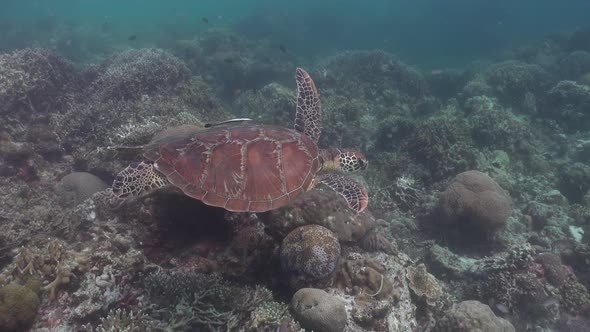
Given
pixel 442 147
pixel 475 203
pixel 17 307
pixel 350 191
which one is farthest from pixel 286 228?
pixel 442 147

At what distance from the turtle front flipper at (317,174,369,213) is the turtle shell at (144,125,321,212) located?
1.51ft

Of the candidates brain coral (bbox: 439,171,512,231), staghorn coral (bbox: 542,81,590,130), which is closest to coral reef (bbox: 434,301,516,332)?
brain coral (bbox: 439,171,512,231)

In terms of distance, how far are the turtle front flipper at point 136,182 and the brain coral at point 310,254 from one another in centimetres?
211

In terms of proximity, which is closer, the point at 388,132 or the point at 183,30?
the point at 388,132

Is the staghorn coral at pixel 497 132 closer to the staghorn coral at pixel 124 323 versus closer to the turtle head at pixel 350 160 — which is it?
the turtle head at pixel 350 160

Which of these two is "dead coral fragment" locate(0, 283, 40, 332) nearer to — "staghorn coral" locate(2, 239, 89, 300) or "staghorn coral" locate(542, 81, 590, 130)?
"staghorn coral" locate(2, 239, 89, 300)

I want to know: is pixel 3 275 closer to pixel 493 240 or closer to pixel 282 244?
pixel 282 244

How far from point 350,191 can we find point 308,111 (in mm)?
2359

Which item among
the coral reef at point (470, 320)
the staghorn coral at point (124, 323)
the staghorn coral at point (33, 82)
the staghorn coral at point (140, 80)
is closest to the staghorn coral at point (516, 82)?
the coral reef at point (470, 320)

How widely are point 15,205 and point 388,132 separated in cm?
1048

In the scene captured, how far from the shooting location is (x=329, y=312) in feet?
13.1

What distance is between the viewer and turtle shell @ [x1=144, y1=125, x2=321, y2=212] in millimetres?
4520

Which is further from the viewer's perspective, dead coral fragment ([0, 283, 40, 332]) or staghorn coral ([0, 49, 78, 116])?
staghorn coral ([0, 49, 78, 116])

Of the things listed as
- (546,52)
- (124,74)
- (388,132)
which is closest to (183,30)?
(124,74)
